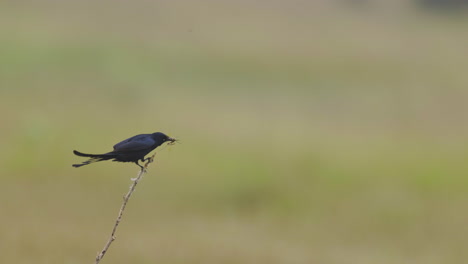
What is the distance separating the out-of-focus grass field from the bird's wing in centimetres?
571

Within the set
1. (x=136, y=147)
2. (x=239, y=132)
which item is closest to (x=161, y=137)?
(x=136, y=147)

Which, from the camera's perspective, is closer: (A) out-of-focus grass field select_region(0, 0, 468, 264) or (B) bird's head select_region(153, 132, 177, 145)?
(B) bird's head select_region(153, 132, 177, 145)

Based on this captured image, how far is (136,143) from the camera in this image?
4.02 meters

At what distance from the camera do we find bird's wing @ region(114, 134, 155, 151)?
397cm

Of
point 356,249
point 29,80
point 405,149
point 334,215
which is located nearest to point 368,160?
point 405,149

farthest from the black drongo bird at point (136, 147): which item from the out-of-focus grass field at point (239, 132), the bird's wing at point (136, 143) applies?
the out-of-focus grass field at point (239, 132)

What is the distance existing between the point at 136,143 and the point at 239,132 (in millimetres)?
11677

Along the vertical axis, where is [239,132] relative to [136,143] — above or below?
above

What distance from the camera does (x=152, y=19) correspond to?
2262cm

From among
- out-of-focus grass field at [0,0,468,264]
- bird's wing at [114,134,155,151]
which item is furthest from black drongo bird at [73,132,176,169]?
out-of-focus grass field at [0,0,468,264]

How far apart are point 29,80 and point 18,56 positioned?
211cm

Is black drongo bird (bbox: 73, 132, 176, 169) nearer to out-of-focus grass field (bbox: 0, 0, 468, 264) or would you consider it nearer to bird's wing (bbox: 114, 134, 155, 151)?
bird's wing (bbox: 114, 134, 155, 151)

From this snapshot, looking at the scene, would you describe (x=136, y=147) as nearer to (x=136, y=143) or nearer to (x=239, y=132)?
(x=136, y=143)

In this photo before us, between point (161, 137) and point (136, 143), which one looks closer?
point (136, 143)
